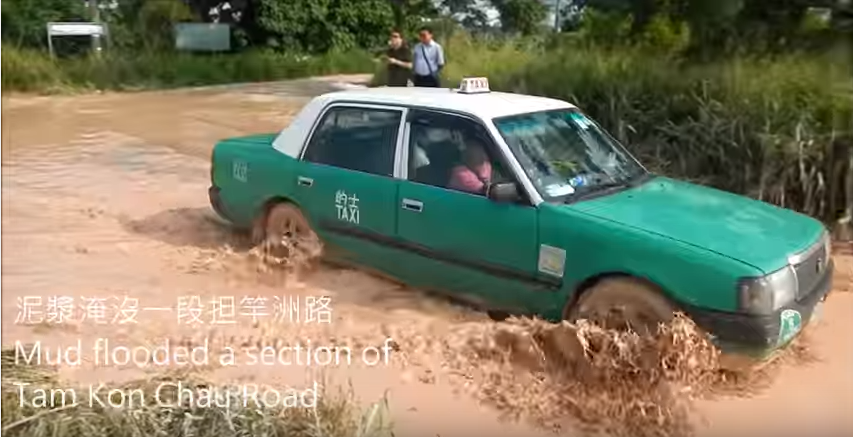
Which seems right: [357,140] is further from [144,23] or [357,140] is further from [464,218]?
[144,23]

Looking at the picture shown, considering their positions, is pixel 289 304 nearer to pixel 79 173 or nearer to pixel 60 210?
pixel 60 210

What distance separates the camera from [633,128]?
9141 millimetres

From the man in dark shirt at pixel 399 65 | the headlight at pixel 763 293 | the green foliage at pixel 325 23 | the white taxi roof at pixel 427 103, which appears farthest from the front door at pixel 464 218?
the green foliage at pixel 325 23

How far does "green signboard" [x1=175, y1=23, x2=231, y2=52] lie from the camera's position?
29438 mm

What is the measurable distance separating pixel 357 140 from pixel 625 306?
221 cm

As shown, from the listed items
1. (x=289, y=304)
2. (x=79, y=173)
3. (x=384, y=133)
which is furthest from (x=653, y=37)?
(x=79, y=173)

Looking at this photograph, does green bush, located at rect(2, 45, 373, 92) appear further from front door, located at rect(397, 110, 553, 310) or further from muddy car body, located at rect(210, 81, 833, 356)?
front door, located at rect(397, 110, 553, 310)

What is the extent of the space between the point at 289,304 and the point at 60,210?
4.03 metres

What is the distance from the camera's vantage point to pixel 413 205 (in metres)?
5.52

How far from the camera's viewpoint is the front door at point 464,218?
503 centimetres

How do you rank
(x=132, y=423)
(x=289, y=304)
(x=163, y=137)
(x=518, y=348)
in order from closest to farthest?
(x=132, y=423)
(x=518, y=348)
(x=289, y=304)
(x=163, y=137)

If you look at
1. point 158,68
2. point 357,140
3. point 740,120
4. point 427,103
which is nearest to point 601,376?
point 427,103

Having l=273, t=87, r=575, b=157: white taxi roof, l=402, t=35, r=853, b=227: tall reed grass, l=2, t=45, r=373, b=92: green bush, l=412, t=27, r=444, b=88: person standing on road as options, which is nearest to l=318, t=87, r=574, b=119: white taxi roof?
l=273, t=87, r=575, b=157: white taxi roof

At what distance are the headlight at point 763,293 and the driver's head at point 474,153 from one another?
1.65 m
